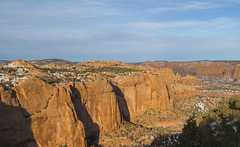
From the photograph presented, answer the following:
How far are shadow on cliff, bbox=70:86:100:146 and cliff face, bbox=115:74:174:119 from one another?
1066cm

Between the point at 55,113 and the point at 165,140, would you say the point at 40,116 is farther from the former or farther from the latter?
the point at 165,140

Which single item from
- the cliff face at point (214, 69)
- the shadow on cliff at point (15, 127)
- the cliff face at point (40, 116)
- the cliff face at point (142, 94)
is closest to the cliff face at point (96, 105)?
the cliff face at point (40, 116)

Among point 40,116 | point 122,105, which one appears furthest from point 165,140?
point 40,116

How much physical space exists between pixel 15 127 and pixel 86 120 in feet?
41.5

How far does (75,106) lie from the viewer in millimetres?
34688

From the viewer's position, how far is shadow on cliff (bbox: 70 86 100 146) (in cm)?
3494

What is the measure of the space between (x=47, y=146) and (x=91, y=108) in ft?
33.7

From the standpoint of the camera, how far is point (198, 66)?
18662 cm

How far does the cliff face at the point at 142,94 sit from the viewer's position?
47125 millimetres

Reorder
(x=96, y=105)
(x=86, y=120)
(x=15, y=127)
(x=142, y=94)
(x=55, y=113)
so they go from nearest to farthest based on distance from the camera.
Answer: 1. (x=15, y=127)
2. (x=55, y=113)
3. (x=86, y=120)
4. (x=96, y=105)
5. (x=142, y=94)

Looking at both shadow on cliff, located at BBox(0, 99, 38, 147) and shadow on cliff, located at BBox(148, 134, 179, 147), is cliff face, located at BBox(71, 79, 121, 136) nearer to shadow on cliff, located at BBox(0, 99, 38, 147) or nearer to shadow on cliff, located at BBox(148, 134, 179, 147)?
shadow on cliff, located at BBox(148, 134, 179, 147)

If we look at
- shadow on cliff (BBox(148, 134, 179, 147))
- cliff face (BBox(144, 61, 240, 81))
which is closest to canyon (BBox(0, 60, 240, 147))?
shadow on cliff (BBox(148, 134, 179, 147))

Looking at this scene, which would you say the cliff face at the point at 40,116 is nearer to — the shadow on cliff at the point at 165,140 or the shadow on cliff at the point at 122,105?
the shadow on cliff at the point at 165,140

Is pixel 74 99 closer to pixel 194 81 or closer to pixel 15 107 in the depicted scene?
pixel 15 107
